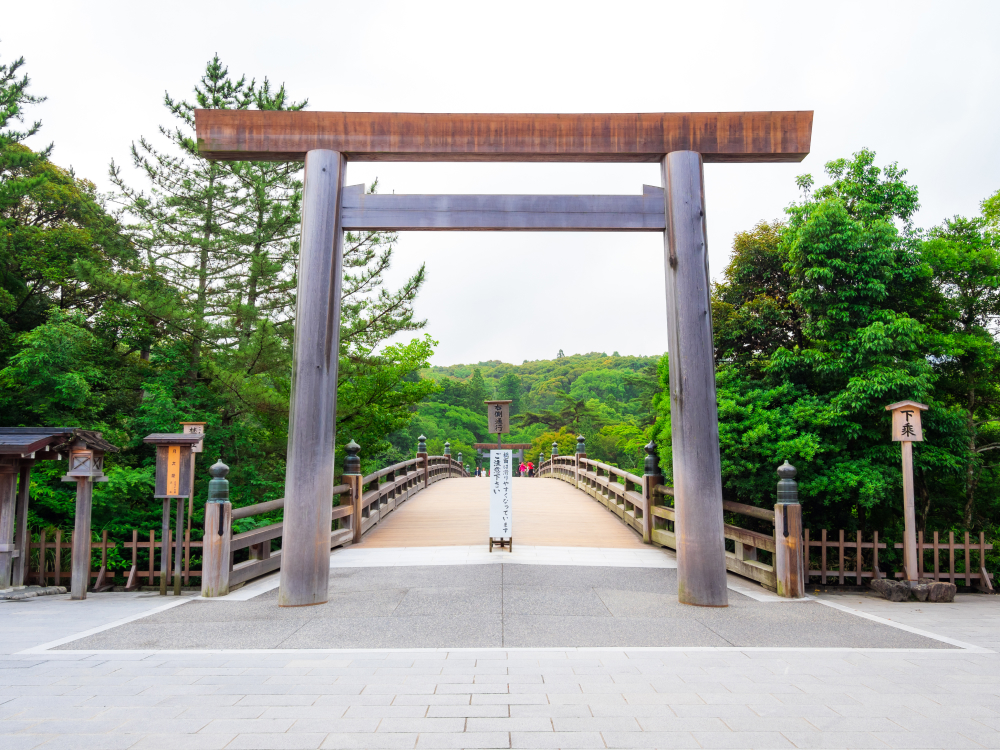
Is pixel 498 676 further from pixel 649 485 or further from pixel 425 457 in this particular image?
pixel 425 457

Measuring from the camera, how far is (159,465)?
270 inches

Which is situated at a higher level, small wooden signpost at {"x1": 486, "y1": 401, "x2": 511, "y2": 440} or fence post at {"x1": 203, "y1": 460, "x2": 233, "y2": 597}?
small wooden signpost at {"x1": 486, "y1": 401, "x2": 511, "y2": 440}

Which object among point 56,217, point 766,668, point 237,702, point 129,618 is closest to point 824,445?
point 766,668

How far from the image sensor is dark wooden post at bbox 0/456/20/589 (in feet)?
21.9

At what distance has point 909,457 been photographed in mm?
7012

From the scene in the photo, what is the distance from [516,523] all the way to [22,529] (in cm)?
686

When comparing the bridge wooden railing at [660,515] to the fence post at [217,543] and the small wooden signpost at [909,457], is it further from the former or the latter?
the fence post at [217,543]

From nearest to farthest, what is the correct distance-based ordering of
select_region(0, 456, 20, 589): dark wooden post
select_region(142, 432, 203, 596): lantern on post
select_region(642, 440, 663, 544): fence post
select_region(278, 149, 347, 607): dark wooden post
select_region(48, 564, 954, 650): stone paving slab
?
1. select_region(48, 564, 954, 650): stone paving slab
2. select_region(278, 149, 347, 607): dark wooden post
3. select_region(0, 456, 20, 589): dark wooden post
4. select_region(142, 432, 203, 596): lantern on post
5. select_region(642, 440, 663, 544): fence post

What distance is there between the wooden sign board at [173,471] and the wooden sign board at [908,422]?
8.09 metres

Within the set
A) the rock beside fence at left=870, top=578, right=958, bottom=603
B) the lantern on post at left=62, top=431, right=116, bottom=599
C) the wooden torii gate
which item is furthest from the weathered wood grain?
the rock beside fence at left=870, top=578, right=958, bottom=603

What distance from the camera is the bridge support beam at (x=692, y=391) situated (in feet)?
18.4

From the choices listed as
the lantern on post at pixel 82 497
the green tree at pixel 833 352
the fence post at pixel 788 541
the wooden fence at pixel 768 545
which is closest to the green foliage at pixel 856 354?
the green tree at pixel 833 352

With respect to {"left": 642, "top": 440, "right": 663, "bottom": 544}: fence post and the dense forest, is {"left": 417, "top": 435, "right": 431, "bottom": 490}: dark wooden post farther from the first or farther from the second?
{"left": 642, "top": 440, "right": 663, "bottom": 544}: fence post

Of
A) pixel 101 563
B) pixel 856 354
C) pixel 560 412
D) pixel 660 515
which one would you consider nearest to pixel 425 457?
pixel 660 515
